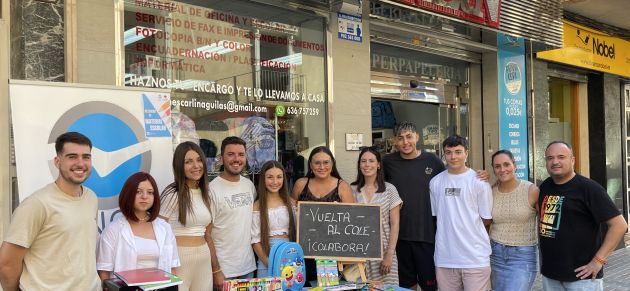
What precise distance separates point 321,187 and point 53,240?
202cm

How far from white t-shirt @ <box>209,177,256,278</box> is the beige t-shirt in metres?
1.01

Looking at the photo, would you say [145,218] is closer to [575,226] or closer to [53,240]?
[53,240]

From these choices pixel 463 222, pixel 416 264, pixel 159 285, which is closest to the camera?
pixel 159 285

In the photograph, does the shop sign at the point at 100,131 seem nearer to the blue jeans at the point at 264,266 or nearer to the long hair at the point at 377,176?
the blue jeans at the point at 264,266

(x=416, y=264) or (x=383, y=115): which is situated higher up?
(x=383, y=115)

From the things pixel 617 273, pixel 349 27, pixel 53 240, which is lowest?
pixel 617 273

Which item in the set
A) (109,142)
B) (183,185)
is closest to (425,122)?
(183,185)

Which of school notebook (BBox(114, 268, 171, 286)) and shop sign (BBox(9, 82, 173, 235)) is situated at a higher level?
shop sign (BBox(9, 82, 173, 235))

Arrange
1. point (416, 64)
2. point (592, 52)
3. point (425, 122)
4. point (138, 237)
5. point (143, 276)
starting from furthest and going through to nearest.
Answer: point (592, 52), point (425, 122), point (416, 64), point (138, 237), point (143, 276)

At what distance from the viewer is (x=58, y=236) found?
2.70 metres

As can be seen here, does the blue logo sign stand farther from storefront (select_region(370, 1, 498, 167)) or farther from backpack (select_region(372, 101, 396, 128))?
backpack (select_region(372, 101, 396, 128))

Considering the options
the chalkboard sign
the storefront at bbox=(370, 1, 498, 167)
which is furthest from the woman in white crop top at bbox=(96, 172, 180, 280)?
the storefront at bbox=(370, 1, 498, 167)

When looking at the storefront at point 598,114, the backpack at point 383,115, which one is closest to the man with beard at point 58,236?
the backpack at point 383,115

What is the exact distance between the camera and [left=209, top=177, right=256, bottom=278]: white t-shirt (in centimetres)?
370
